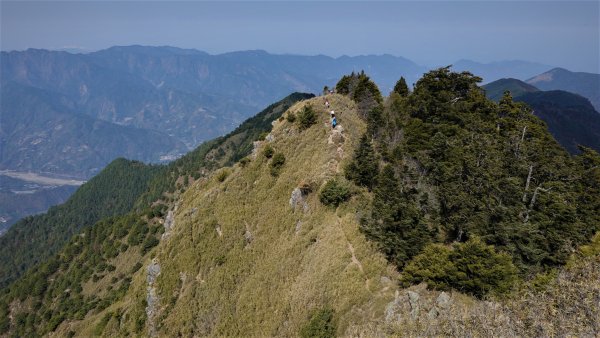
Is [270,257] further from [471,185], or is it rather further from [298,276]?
[471,185]

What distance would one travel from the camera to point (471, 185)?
35.1 metres

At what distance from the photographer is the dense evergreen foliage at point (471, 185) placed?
30.2 meters

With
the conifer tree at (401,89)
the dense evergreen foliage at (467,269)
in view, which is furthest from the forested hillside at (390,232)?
the conifer tree at (401,89)

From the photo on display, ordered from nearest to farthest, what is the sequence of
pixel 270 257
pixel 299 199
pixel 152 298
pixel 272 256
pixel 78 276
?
pixel 272 256, pixel 270 257, pixel 299 199, pixel 152 298, pixel 78 276

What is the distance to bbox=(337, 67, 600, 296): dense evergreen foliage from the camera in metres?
30.2

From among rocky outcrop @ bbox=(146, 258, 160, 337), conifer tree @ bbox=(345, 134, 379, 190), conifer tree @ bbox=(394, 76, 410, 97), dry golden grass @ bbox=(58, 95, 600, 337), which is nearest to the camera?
dry golden grass @ bbox=(58, 95, 600, 337)

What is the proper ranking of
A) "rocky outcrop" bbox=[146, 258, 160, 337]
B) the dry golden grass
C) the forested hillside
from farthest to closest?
"rocky outcrop" bbox=[146, 258, 160, 337] → the forested hillside → the dry golden grass

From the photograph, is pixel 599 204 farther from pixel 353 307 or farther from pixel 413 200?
pixel 353 307

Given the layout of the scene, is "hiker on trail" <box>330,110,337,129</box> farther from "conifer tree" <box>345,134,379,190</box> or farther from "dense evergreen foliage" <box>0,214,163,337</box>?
"dense evergreen foliage" <box>0,214,163,337</box>

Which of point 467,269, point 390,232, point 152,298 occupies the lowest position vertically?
point 152,298

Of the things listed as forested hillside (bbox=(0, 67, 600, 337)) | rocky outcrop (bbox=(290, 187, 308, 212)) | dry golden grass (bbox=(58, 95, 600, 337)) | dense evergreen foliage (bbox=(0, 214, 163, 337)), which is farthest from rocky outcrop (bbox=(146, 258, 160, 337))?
dense evergreen foliage (bbox=(0, 214, 163, 337))

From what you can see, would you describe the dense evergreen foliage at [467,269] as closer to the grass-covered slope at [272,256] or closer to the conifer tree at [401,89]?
the grass-covered slope at [272,256]

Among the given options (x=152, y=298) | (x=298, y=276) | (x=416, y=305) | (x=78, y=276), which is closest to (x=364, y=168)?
(x=298, y=276)

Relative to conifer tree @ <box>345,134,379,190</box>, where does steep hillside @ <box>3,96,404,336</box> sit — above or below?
below
